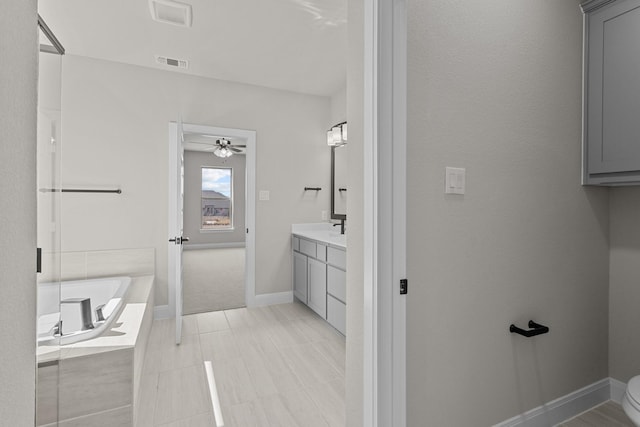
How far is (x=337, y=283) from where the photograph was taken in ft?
9.21

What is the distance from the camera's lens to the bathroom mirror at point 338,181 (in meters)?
3.87

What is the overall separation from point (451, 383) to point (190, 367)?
185 centimetres

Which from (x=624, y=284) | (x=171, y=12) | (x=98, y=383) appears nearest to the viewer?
(x=98, y=383)

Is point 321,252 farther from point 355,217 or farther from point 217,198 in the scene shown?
point 217,198

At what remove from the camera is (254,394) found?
6.56 feet

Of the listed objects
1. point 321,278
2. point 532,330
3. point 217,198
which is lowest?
point 321,278

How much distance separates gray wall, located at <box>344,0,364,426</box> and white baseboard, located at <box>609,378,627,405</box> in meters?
1.69

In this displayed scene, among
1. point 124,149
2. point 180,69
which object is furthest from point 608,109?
point 124,149

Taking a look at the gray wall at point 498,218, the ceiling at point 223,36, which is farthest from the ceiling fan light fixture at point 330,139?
the gray wall at point 498,218

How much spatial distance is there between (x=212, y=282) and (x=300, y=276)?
71.1 inches

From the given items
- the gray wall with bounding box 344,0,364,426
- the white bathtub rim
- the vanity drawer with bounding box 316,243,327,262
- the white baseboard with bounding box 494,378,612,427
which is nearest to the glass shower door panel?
the white bathtub rim

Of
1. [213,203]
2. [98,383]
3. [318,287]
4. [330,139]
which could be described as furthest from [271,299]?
[213,203]

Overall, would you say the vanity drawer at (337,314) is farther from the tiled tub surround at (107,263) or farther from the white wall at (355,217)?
the tiled tub surround at (107,263)

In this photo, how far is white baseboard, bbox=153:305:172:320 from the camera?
3.30m
